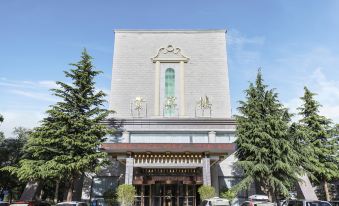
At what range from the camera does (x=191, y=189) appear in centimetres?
2291

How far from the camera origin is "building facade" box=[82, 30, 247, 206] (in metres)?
20.2

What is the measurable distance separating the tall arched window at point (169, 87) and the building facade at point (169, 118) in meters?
0.11

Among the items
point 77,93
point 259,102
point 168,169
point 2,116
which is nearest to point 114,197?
point 168,169

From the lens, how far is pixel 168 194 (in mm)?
22969

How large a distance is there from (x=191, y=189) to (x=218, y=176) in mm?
2863

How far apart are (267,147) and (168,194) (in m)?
8.88

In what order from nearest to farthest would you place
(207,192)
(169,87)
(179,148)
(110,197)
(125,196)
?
(125,196), (207,192), (179,148), (110,197), (169,87)

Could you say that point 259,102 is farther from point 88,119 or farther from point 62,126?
point 62,126

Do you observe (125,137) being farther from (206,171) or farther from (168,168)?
(206,171)

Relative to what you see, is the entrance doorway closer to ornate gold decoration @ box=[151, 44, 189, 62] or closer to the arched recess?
the arched recess

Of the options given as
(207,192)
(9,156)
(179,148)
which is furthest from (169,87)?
(9,156)

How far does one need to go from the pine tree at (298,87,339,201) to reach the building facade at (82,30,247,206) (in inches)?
246

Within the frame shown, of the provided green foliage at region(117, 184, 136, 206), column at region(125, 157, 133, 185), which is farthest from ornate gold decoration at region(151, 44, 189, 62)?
green foliage at region(117, 184, 136, 206)

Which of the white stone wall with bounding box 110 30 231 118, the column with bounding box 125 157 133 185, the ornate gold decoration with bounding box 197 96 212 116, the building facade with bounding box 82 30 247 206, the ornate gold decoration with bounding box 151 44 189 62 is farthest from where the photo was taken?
the ornate gold decoration with bounding box 151 44 189 62
